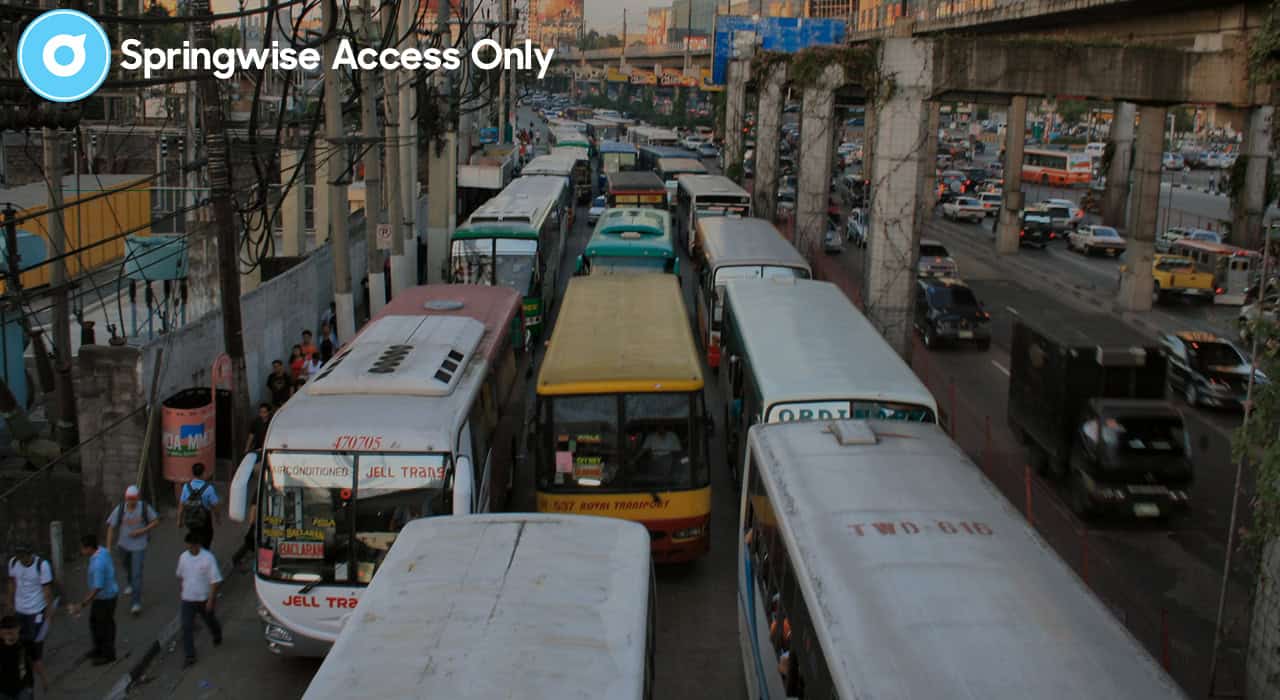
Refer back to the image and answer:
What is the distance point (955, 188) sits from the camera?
2800 inches

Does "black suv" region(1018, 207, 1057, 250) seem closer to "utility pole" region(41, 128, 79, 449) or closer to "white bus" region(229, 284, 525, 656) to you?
"utility pole" region(41, 128, 79, 449)

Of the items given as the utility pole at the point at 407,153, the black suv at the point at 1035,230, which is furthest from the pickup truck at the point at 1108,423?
the black suv at the point at 1035,230

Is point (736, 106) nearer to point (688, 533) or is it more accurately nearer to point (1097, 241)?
point (1097, 241)

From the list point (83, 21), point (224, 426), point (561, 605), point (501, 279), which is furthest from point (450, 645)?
point (501, 279)

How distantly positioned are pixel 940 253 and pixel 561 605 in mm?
30948

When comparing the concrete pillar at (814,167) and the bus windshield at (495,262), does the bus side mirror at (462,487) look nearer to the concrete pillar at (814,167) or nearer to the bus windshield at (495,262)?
the bus windshield at (495,262)

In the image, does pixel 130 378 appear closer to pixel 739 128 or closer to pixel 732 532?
pixel 732 532

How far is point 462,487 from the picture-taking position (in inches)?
395

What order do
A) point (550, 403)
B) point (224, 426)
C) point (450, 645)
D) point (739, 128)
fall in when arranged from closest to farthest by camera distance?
point (450, 645) → point (550, 403) → point (224, 426) → point (739, 128)

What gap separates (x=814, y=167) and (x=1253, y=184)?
1846cm

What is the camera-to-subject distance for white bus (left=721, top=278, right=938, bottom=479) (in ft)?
40.0

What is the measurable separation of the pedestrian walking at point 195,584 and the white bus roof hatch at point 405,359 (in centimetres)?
187

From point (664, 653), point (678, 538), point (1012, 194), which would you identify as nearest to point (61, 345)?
point (678, 538)

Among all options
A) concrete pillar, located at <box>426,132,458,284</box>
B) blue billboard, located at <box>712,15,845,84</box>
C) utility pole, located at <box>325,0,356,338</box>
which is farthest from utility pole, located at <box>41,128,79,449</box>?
blue billboard, located at <box>712,15,845,84</box>
